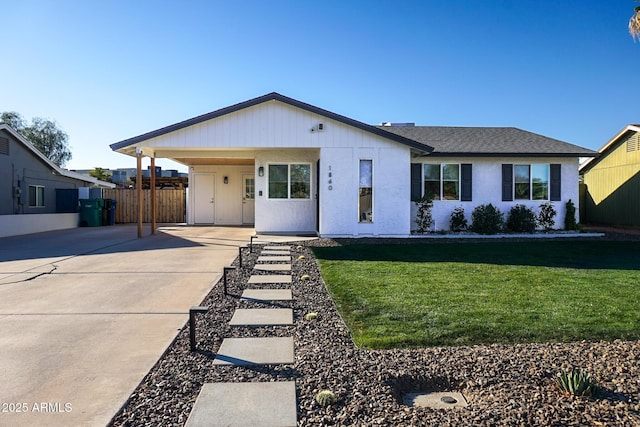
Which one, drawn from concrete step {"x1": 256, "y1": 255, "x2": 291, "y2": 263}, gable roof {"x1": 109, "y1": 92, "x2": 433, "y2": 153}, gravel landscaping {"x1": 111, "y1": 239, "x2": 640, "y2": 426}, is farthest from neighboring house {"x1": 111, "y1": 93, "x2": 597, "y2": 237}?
gravel landscaping {"x1": 111, "y1": 239, "x2": 640, "y2": 426}

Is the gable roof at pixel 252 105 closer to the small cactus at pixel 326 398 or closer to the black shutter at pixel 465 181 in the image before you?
the black shutter at pixel 465 181

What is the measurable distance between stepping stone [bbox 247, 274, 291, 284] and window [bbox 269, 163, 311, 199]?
7172 millimetres

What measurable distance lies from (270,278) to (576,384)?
16.3ft

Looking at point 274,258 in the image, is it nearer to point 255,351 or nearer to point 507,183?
point 255,351

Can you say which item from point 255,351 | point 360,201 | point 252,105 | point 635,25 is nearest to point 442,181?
point 360,201

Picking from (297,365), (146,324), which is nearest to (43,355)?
(146,324)

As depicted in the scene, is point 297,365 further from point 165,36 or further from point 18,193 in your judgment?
point 18,193

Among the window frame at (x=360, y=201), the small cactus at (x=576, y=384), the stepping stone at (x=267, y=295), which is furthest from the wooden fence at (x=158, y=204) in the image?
the small cactus at (x=576, y=384)

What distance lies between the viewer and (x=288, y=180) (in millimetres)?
14391

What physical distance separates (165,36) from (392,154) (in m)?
7.20

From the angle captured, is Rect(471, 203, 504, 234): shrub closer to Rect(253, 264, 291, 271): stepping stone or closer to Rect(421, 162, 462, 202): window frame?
Rect(421, 162, 462, 202): window frame

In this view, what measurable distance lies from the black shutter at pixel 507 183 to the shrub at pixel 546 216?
1175mm

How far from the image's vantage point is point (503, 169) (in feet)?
48.4

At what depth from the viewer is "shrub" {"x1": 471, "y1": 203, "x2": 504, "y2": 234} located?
14125 mm
